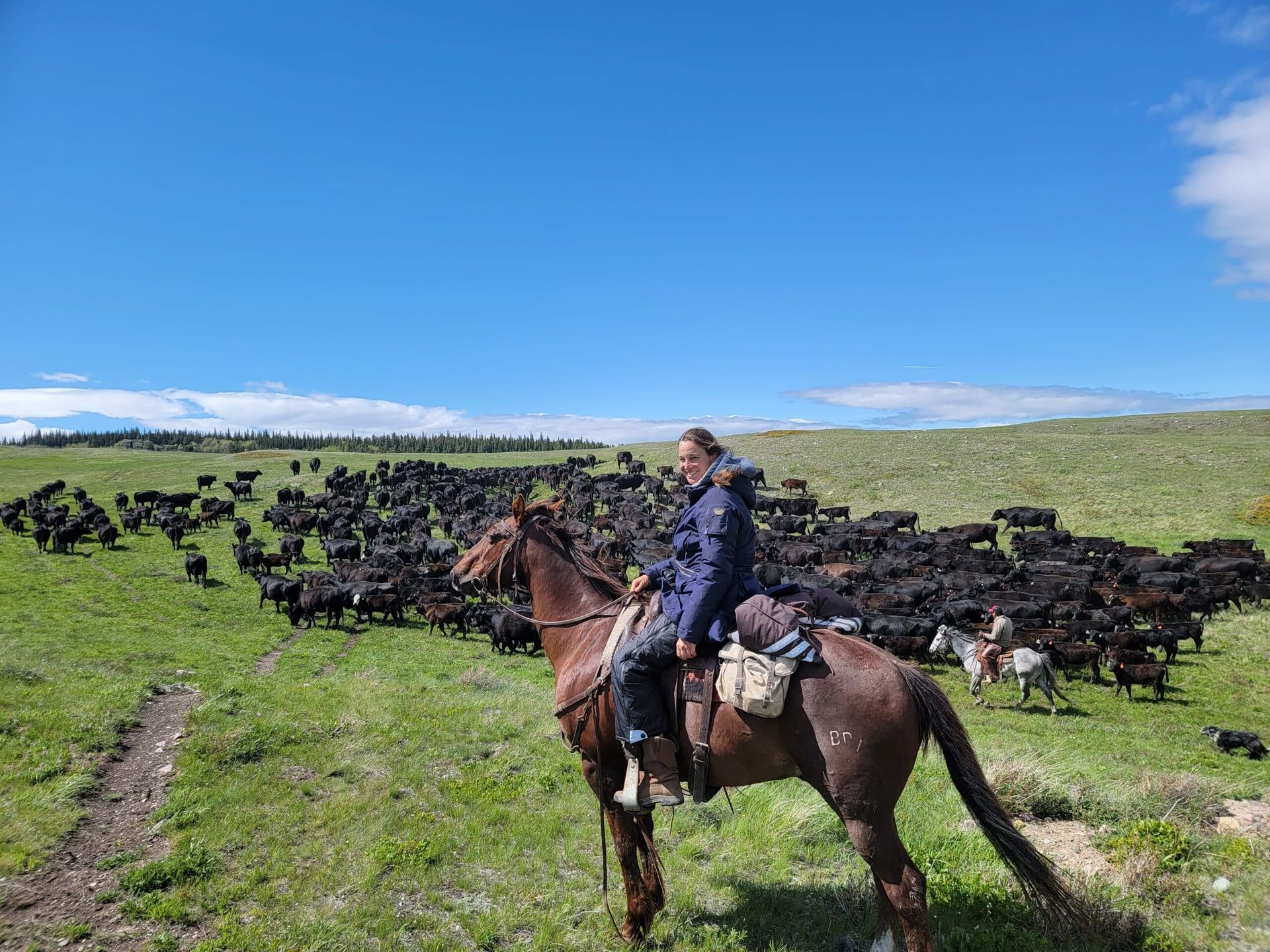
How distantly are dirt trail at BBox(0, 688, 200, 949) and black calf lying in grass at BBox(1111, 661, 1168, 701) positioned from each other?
20.0m

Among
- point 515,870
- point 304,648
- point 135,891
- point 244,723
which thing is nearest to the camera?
point 135,891

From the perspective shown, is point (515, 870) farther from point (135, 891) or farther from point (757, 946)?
point (135, 891)

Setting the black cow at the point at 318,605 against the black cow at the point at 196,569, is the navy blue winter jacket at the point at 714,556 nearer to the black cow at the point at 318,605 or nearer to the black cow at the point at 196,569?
the black cow at the point at 318,605

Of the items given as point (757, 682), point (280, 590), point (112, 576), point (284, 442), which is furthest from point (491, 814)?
point (284, 442)

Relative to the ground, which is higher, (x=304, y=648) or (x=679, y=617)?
(x=679, y=617)

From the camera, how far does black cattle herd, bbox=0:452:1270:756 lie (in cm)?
2058

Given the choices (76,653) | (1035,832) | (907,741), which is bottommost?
(76,653)

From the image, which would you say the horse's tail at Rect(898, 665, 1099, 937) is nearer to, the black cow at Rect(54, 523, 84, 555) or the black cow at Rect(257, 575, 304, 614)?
the black cow at Rect(257, 575, 304, 614)

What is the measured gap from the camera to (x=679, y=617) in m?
4.51

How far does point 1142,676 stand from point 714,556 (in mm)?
18031

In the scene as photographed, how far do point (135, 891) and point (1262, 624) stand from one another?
29.3m

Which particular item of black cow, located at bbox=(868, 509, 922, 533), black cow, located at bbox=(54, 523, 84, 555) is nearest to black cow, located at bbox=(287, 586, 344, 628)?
black cow, located at bbox=(54, 523, 84, 555)

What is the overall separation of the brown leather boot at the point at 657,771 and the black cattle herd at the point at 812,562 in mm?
2289

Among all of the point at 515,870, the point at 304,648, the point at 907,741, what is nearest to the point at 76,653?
the point at 304,648
